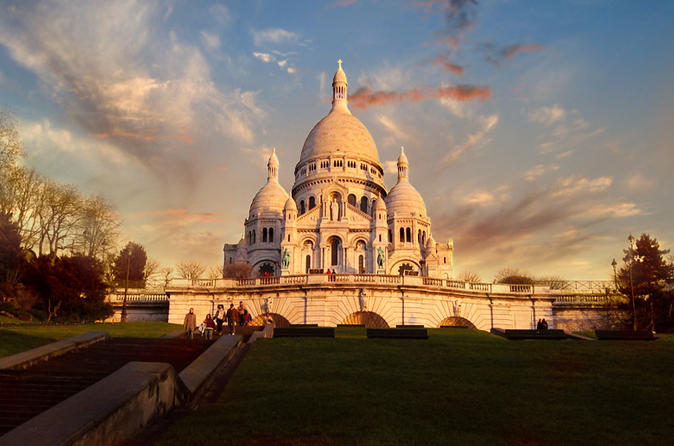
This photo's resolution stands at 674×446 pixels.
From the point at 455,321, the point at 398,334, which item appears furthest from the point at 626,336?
the point at 455,321

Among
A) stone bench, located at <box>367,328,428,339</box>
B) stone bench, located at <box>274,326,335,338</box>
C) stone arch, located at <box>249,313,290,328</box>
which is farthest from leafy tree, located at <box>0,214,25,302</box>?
stone bench, located at <box>367,328,428,339</box>

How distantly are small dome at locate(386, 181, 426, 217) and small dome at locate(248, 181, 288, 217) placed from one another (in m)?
17.8

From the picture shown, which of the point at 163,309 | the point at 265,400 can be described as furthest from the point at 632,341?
the point at 163,309

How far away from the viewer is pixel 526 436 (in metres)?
10.4

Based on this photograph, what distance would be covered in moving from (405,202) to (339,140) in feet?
56.7

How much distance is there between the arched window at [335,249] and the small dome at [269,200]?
1570cm

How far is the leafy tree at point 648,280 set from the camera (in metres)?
48.4

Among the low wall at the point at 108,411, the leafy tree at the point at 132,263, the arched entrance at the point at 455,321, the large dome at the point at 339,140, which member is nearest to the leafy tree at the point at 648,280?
the arched entrance at the point at 455,321

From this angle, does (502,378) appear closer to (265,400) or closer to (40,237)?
(265,400)

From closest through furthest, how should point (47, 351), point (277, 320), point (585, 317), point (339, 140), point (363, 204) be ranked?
point (47, 351)
point (277, 320)
point (585, 317)
point (363, 204)
point (339, 140)

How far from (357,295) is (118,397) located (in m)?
32.9

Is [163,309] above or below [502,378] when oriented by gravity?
above

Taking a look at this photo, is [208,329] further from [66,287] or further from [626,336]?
A: [66,287]

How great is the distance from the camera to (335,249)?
86438 mm
